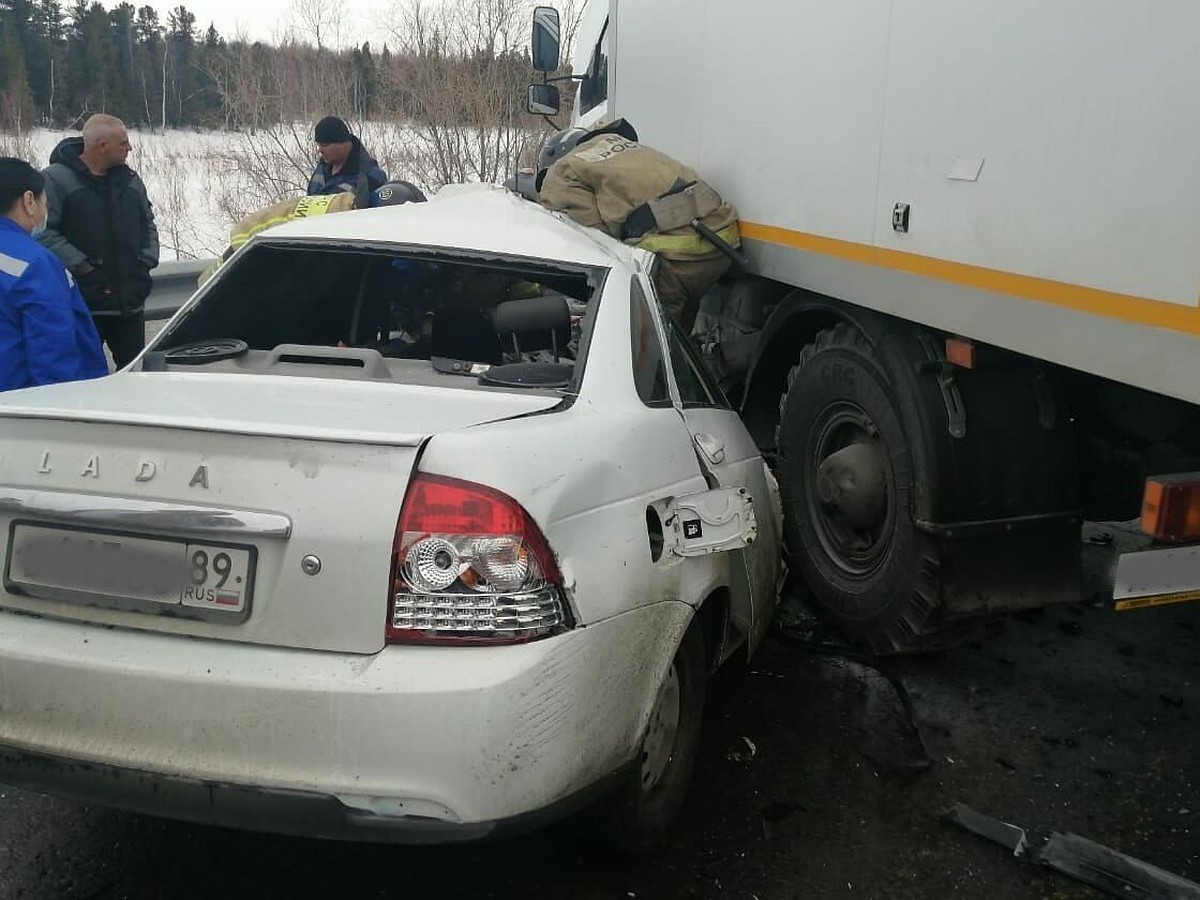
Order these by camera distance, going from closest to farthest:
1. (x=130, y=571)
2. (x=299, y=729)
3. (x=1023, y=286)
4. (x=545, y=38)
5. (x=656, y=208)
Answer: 1. (x=299, y=729)
2. (x=130, y=571)
3. (x=1023, y=286)
4. (x=656, y=208)
5. (x=545, y=38)

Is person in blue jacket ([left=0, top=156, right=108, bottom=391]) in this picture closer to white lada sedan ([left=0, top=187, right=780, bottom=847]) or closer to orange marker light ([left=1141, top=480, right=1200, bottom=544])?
white lada sedan ([left=0, top=187, right=780, bottom=847])

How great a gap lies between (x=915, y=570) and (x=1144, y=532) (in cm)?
101

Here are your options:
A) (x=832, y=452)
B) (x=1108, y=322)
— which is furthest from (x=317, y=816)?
(x=832, y=452)

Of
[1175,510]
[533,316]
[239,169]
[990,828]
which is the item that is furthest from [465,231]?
[239,169]

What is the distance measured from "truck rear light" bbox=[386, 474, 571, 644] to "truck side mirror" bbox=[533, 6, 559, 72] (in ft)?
21.2

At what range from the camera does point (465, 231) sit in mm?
3502

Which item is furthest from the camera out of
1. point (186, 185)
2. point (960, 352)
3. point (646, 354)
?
point (186, 185)

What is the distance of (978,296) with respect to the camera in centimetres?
322

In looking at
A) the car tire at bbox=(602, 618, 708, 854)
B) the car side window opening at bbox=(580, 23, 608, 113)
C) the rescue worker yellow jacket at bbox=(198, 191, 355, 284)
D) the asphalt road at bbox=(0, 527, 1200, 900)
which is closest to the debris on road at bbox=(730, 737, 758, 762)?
the asphalt road at bbox=(0, 527, 1200, 900)

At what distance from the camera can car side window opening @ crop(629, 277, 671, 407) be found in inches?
122

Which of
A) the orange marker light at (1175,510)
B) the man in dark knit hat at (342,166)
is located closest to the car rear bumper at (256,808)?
the orange marker light at (1175,510)

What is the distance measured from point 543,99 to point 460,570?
7.09 m

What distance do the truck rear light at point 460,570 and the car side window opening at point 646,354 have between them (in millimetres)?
851

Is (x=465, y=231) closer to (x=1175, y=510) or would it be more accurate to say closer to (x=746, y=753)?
(x=746, y=753)
